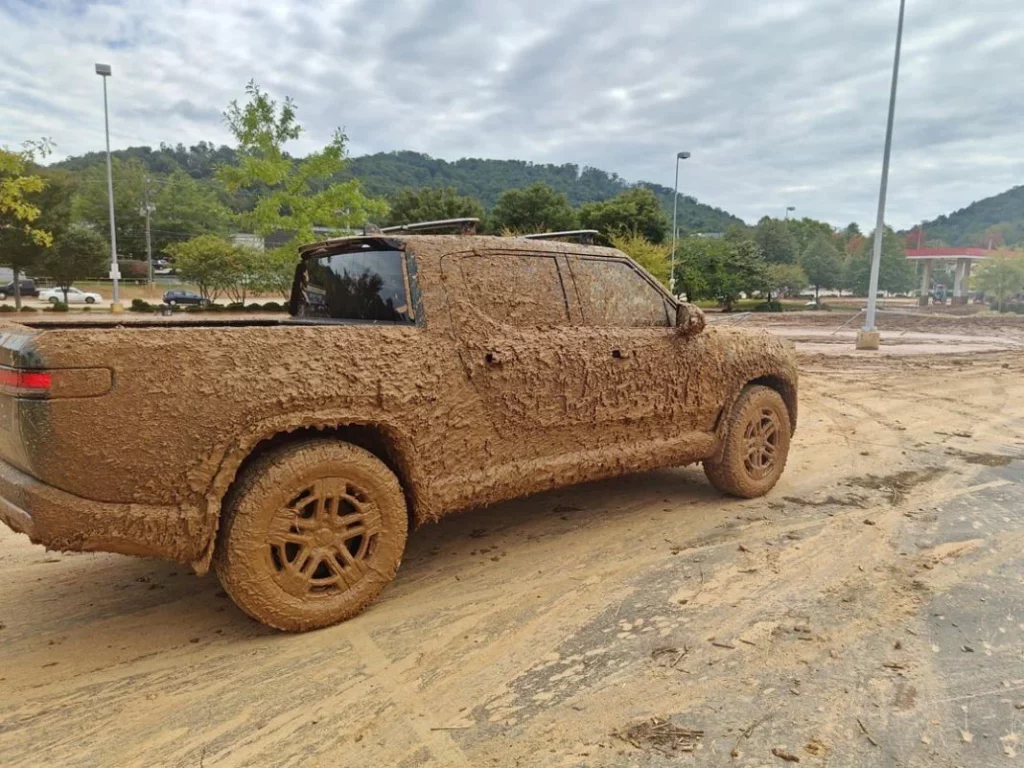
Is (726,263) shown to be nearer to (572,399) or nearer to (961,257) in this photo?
(961,257)

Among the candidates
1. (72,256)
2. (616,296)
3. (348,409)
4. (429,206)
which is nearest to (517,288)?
(616,296)

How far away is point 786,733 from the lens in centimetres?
225

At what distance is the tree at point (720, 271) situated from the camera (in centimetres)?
4128

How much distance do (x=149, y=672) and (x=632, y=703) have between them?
192 centimetres

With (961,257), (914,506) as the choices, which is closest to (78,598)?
(914,506)

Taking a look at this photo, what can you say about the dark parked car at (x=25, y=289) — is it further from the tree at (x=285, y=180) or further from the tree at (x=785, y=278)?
the tree at (x=785, y=278)

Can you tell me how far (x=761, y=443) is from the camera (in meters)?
4.82

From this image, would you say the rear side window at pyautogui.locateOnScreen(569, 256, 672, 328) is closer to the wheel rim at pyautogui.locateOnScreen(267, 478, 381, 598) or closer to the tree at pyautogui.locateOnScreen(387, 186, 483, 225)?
the wheel rim at pyautogui.locateOnScreen(267, 478, 381, 598)

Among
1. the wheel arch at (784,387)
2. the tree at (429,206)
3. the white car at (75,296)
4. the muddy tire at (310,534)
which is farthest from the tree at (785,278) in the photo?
the muddy tire at (310,534)

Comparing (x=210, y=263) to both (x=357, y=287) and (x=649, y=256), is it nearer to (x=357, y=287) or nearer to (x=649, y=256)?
(x=649, y=256)

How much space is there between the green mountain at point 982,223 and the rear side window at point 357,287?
12099cm

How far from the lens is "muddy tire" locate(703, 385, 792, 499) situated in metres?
4.61

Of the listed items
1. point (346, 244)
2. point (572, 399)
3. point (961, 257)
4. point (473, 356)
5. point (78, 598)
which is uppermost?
point (961, 257)

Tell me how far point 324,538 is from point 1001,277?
56524 millimetres
